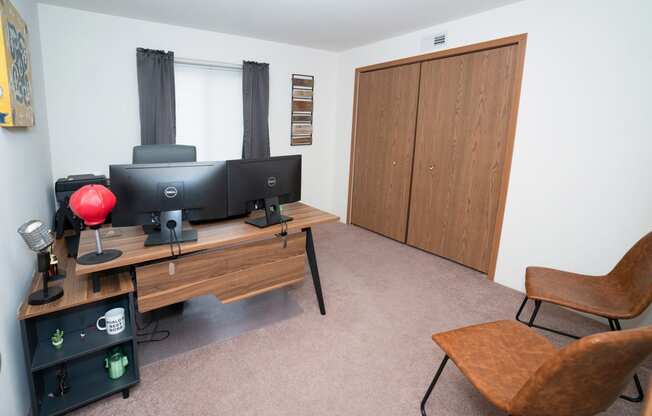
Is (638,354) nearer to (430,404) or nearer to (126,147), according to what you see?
(430,404)

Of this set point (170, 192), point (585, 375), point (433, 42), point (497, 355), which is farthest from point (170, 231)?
point (433, 42)

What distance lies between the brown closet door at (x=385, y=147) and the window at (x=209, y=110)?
1.65 m

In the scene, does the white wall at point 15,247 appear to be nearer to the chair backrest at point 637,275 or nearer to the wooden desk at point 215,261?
the wooden desk at point 215,261

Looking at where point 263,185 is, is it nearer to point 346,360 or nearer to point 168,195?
point 168,195

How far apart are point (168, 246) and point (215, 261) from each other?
0.30 m

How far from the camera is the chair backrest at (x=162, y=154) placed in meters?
2.75

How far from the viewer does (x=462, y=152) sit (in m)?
3.39

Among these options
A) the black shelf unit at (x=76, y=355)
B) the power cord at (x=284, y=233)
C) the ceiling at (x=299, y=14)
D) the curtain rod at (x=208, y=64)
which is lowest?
the black shelf unit at (x=76, y=355)

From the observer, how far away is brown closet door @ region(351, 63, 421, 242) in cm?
393

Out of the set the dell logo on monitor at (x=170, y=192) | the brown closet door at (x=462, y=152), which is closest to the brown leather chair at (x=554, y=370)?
the dell logo on monitor at (x=170, y=192)

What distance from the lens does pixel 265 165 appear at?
2.17 metres

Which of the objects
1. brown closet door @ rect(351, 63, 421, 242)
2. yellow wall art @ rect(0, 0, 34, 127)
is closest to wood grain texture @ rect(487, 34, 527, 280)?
brown closet door @ rect(351, 63, 421, 242)

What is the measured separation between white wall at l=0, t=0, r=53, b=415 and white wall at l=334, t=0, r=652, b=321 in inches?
137

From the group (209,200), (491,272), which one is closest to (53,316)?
(209,200)
